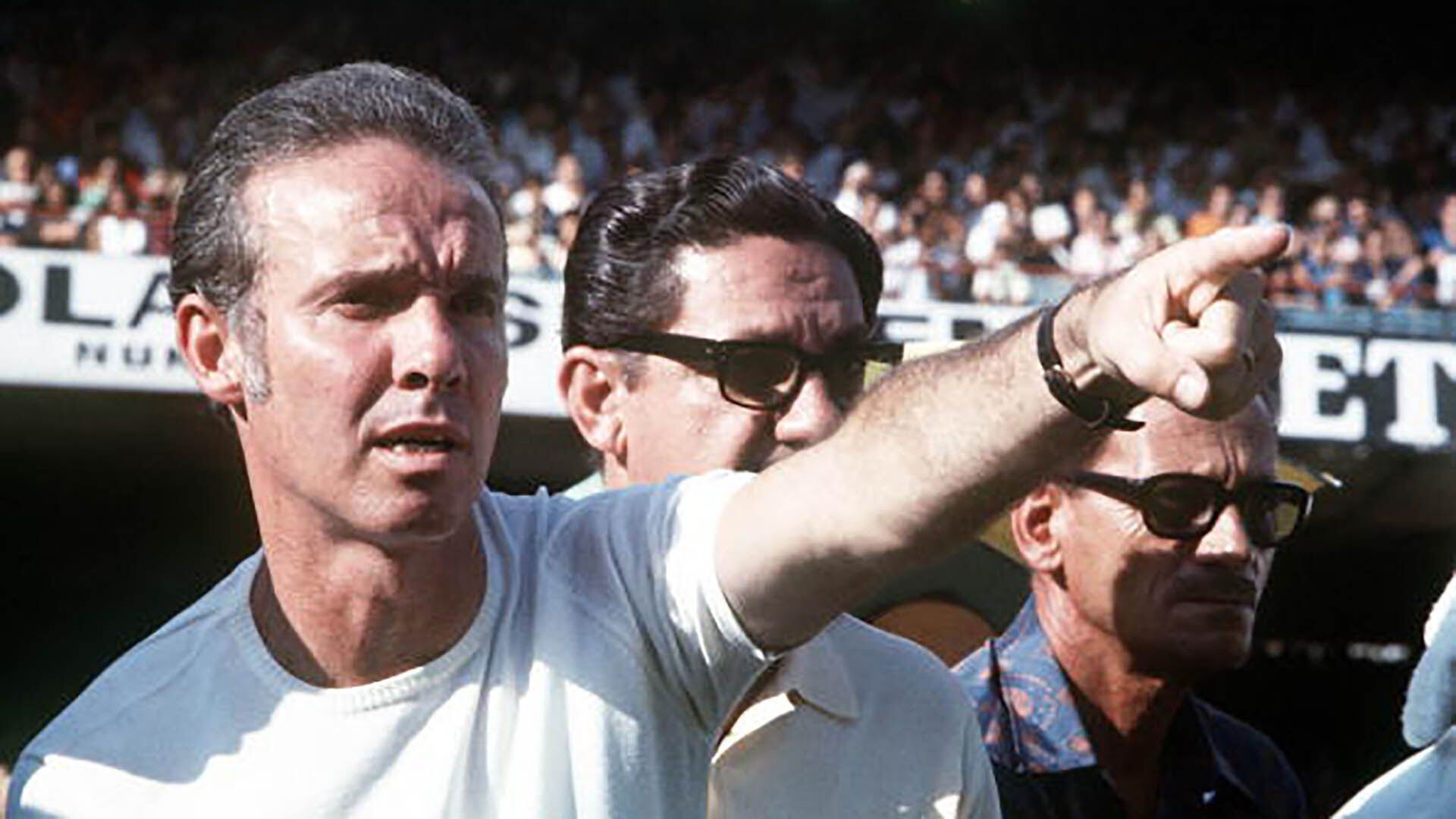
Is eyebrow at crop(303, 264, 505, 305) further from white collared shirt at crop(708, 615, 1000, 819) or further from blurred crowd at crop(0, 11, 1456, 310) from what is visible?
blurred crowd at crop(0, 11, 1456, 310)

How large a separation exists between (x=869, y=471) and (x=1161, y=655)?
48.5 inches

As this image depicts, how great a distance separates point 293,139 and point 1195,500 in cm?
140

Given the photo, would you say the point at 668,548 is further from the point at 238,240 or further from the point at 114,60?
the point at 114,60

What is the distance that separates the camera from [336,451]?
1890 millimetres

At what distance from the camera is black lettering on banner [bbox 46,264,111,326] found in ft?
33.4

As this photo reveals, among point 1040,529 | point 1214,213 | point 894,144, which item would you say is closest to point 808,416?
point 1040,529

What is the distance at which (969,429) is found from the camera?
160 cm

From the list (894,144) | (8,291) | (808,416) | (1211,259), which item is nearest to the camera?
(1211,259)

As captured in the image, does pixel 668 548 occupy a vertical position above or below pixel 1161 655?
above

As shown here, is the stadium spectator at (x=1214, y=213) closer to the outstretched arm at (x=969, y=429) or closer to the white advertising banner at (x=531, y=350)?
the white advertising banner at (x=531, y=350)

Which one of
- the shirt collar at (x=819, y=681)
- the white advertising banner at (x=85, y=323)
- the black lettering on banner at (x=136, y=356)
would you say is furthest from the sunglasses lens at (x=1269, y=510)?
the black lettering on banner at (x=136, y=356)

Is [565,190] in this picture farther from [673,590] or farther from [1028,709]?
[673,590]

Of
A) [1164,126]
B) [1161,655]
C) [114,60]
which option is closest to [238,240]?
[1161,655]

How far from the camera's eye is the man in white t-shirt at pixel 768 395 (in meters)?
2.16
